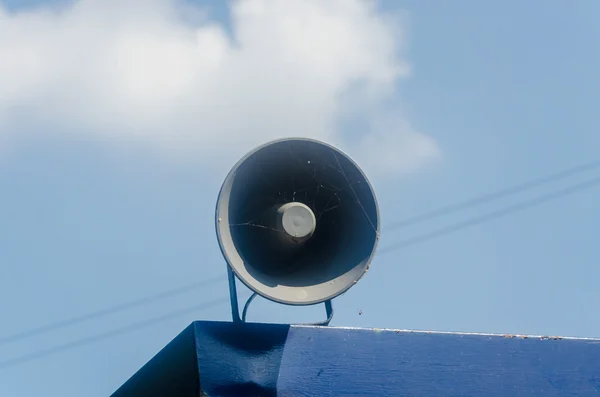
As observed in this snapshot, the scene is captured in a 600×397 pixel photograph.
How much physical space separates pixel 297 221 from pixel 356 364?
2.69ft

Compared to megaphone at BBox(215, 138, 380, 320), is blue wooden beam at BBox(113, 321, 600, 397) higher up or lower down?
lower down

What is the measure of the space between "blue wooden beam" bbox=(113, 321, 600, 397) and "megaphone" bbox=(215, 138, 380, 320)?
0.28m

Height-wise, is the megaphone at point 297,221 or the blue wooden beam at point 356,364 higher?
the megaphone at point 297,221

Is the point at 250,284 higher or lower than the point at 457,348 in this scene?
higher

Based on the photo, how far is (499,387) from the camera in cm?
423

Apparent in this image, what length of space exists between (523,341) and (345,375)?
1.04 metres

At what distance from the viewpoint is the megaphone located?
4.19 m

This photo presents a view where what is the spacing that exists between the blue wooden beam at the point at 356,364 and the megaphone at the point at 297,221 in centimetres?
28

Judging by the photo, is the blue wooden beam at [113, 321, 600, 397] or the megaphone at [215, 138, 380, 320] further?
the megaphone at [215, 138, 380, 320]

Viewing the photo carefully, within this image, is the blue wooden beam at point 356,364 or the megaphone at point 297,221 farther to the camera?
the megaphone at point 297,221

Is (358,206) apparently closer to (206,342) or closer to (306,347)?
(306,347)

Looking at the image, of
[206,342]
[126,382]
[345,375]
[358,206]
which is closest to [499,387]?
[345,375]

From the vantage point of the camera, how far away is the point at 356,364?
4.17 metres

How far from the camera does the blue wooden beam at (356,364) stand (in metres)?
4.04
